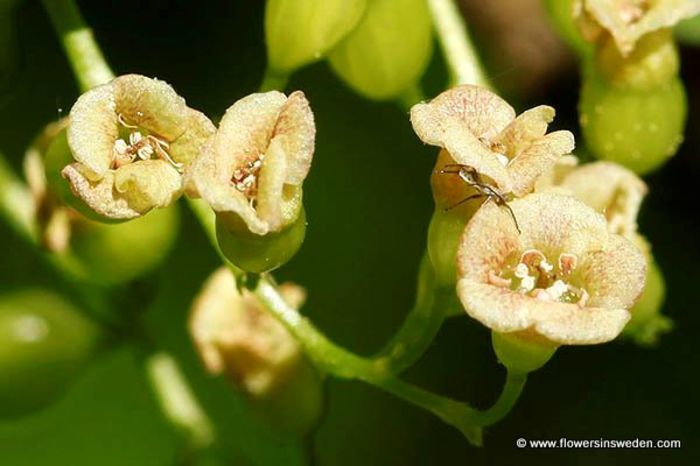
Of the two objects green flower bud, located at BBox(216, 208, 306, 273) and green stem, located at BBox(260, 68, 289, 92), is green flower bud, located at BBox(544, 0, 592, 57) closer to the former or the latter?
green stem, located at BBox(260, 68, 289, 92)

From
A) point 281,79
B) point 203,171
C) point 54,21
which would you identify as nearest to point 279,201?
point 203,171

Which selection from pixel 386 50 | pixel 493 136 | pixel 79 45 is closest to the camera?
pixel 493 136

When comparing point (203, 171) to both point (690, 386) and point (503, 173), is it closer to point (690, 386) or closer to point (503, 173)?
point (503, 173)

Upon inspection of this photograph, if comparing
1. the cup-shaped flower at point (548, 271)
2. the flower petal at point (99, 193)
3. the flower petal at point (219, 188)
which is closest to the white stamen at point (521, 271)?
the cup-shaped flower at point (548, 271)

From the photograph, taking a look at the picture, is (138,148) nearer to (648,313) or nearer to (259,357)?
(259,357)

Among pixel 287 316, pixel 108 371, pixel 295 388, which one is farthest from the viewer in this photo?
pixel 108 371

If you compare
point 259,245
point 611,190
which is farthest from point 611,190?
point 259,245
